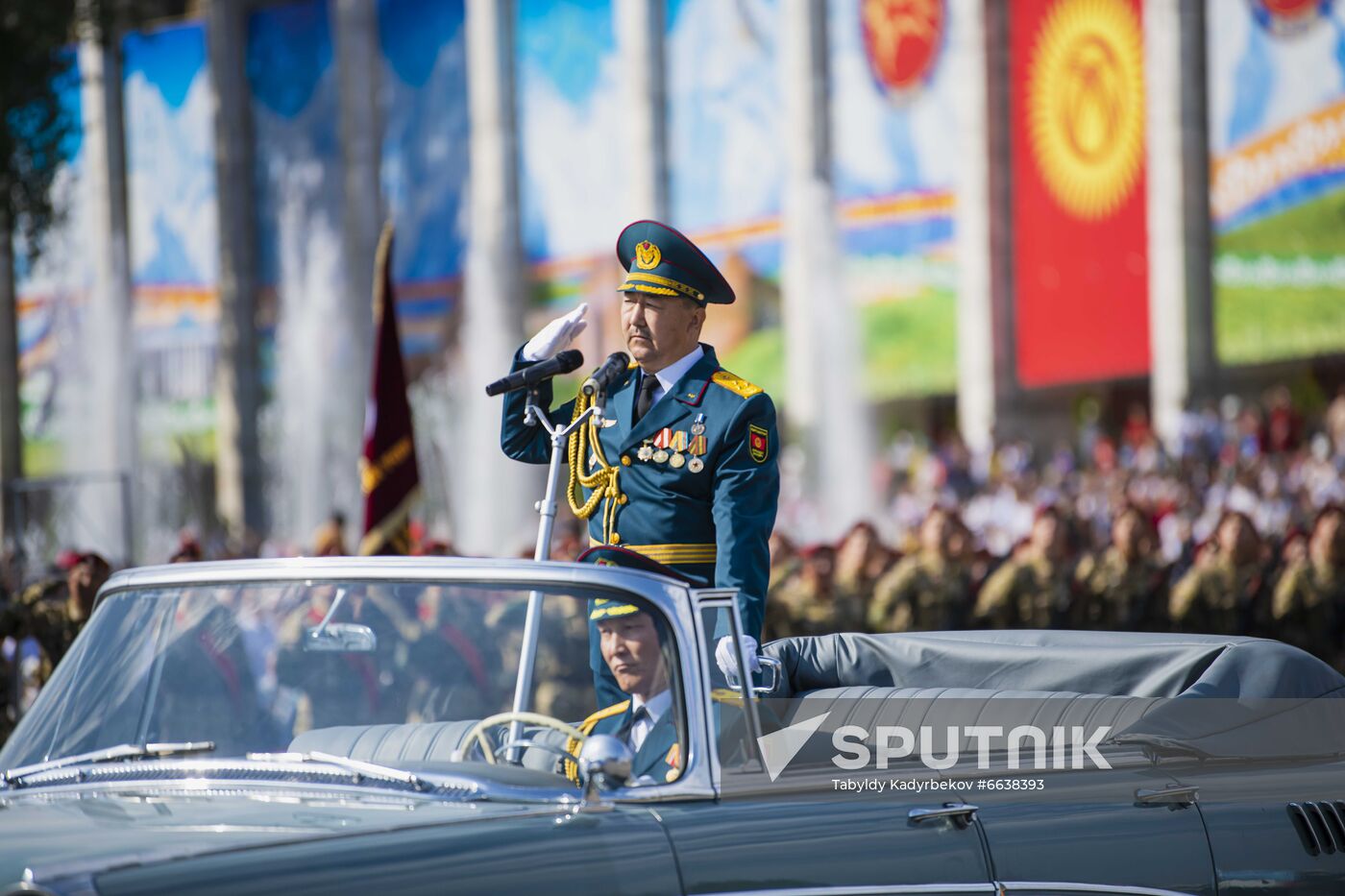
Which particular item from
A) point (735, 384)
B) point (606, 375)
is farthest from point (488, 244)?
point (606, 375)

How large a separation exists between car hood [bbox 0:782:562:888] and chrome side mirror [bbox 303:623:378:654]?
32 centimetres

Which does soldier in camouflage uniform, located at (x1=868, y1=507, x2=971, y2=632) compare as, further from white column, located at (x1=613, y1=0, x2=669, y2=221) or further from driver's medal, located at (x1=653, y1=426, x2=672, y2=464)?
white column, located at (x1=613, y1=0, x2=669, y2=221)

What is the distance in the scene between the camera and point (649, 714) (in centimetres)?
367

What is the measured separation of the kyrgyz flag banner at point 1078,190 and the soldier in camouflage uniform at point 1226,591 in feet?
50.5

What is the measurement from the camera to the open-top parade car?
321 cm

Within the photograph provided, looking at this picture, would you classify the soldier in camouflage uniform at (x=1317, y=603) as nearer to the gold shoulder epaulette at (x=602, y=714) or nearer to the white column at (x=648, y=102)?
the gold shoulder epaulette at (x=602, y=714)

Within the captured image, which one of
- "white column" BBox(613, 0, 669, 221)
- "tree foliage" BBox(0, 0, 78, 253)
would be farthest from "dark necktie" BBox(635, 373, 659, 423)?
"white column" BBox(613, 0, 669, 221)

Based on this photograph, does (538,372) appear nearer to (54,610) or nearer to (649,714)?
(649,714)

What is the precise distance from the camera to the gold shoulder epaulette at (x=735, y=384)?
519cm

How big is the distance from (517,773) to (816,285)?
25.7 metres

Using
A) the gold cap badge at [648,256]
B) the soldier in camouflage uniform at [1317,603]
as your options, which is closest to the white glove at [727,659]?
the gold cap badge at [648,256]

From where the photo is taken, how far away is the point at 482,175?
33.2 meters

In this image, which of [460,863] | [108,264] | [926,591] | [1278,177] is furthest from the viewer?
[108,264]

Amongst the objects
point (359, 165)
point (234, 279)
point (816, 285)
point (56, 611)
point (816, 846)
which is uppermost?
point (359, 165)
